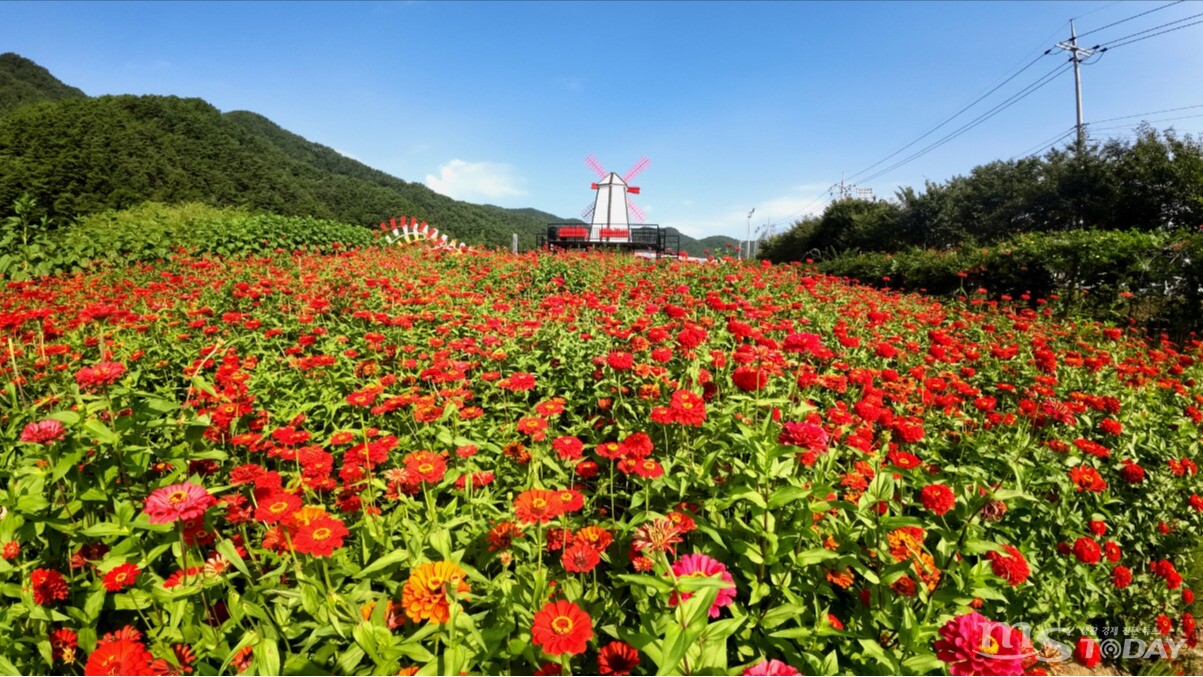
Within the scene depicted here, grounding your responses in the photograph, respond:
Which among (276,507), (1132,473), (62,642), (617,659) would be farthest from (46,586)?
(1132,473)

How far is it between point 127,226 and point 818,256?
91.6 ft

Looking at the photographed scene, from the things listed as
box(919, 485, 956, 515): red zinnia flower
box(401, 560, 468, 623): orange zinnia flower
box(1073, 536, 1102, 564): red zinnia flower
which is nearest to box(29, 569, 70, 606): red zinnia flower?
box(401, 560, 468, 623): orange zinnia flower

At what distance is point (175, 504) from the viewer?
4.07 ft

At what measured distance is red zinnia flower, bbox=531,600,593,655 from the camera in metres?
1.04

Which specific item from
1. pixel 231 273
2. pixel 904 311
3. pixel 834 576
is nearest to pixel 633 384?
pixel 834 576

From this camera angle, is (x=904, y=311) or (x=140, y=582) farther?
(x=904, y=311)

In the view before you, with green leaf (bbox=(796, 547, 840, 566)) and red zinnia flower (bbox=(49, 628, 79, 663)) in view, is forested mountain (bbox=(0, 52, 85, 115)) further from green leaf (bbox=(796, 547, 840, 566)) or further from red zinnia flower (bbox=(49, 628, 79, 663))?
green leaf (bbox=(796, 547, 840, 566))

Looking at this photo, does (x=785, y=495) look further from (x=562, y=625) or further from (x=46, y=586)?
(x=46, y=586)

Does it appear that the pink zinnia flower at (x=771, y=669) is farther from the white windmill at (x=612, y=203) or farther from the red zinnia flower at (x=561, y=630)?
the white windmill at (x=612, y=203)

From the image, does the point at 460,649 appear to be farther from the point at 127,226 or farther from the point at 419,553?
the point at 127,226

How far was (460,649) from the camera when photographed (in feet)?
3.71

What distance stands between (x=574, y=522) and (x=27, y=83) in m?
58.9

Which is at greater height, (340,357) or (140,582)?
(340,357)

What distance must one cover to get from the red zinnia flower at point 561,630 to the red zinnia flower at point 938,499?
3.70ft
